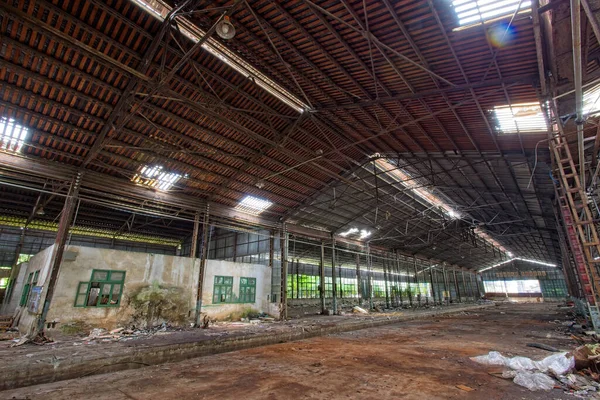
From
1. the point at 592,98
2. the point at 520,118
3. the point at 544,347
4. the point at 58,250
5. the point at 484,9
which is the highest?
the point at 484,9

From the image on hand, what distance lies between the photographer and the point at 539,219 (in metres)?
21.4

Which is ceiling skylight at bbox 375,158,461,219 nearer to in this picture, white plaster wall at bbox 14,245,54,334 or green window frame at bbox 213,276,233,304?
green window frame at bbox 213,276,233,304

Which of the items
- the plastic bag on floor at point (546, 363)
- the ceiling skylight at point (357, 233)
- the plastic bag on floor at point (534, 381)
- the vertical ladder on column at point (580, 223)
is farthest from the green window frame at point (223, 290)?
the vertical ladder on column at point (580, 223)

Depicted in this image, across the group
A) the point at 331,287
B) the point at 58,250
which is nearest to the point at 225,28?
the point at 58,250

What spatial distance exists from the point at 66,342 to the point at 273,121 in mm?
11915

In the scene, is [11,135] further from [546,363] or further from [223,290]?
[546,363]

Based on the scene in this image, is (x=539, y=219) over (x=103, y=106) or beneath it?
beneath

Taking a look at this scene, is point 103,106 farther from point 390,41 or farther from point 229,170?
point 390,41

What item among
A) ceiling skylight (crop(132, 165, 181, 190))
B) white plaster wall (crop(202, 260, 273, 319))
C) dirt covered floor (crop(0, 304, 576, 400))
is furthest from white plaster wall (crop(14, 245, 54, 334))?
white plaster wall (crop(202, 260, 273, 319))

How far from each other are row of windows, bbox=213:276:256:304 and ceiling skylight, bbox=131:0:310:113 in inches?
464

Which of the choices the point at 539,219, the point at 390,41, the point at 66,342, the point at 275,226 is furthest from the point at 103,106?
the point at 539,219

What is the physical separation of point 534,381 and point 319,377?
14.5 ft

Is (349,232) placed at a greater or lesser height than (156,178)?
lesser

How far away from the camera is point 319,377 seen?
6.58 meters
